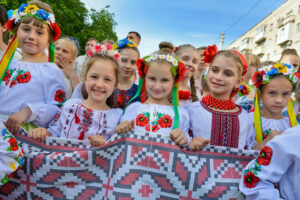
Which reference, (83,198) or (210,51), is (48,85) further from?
(210,51)

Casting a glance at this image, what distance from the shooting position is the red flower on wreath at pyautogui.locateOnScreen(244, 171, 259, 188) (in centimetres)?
163

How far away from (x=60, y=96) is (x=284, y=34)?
33.7m

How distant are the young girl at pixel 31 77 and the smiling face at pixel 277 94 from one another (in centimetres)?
239

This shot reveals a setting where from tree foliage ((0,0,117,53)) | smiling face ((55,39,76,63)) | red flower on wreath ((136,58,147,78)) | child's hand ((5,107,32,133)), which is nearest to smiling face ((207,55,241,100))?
red flower on wreath ((136,58,147,78))

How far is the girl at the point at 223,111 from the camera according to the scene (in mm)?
2398

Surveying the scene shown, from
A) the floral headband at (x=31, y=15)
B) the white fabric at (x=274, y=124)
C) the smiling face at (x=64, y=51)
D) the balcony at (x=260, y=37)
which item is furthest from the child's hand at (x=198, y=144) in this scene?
the balcony at (x=260, y=37)

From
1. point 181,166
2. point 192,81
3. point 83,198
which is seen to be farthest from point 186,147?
point 192,81

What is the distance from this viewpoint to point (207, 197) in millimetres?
1864

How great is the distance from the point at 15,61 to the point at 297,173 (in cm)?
284

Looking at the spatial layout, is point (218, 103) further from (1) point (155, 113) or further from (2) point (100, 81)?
(2) point (100, 81)

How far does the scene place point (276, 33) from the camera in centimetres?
3381

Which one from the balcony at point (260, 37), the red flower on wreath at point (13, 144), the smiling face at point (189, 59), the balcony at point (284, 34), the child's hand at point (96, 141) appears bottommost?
the red flower on wreath at point (13, 144)

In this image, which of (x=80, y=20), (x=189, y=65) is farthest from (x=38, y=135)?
(x=80, y=20)

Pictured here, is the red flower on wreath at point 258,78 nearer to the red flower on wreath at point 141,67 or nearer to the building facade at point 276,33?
the red flower on wreath at point 141,67
